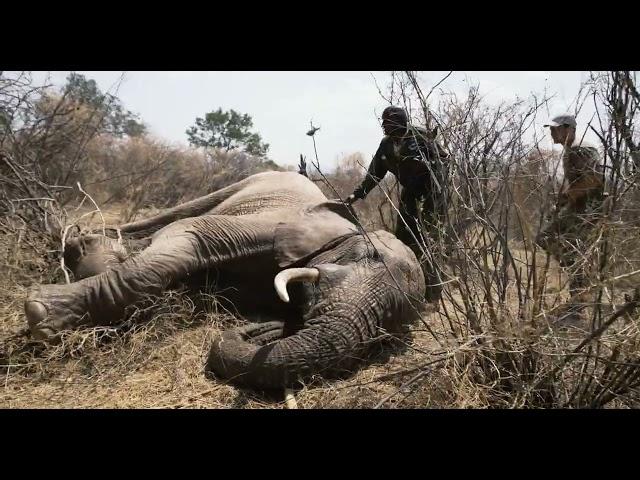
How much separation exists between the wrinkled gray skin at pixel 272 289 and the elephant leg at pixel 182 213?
1232 mm

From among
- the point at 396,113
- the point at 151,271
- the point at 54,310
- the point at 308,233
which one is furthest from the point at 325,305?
the point at 396,113

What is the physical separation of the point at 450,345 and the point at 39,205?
4.51 meters

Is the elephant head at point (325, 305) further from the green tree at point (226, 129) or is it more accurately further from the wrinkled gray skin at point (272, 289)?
the green tree at point (226, 129)

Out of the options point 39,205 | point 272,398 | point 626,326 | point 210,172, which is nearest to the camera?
point 626,326

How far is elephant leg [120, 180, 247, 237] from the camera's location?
262 inches

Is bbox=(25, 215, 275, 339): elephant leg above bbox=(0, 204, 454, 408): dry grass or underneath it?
above

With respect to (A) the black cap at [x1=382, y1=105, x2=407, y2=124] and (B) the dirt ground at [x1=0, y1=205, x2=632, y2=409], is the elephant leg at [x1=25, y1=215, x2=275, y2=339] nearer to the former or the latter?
(B) the dirt ground at [x1=0, y1=205, x2=632, y2=409]

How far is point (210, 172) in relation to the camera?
14.7m

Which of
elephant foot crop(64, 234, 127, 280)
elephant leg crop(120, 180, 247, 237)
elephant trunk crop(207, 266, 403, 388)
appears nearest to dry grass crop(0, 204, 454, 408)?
elephant trunk crop(207, 266, 403, 388)

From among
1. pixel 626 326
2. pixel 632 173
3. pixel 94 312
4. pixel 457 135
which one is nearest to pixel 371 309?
pixel 457 135

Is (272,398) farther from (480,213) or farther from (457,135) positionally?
(457,135)

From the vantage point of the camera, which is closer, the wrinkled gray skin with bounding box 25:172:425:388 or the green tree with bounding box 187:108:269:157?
the wrinkled gray skin with bounding box 25:172:425:388

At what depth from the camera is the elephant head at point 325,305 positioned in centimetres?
349

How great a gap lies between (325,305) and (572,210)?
2.18 meters
